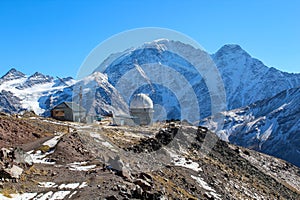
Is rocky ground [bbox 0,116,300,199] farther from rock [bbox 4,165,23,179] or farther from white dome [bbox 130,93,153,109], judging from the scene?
white dome [bbox 130,93,153,109]

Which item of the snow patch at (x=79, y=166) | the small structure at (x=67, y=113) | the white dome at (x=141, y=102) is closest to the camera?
the snow patch at (x=79, y=166)

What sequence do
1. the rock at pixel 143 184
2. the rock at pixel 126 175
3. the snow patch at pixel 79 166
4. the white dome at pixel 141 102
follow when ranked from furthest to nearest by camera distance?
1. the white dome at pixel 141 102
2. the snow patch at pixel 79 166
3. the rock at pixel 126 175
4. the rock at pixel 143 184

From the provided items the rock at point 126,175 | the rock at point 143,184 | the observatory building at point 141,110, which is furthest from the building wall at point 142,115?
the rock at point 143,184

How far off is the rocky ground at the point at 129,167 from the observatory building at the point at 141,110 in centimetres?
1966

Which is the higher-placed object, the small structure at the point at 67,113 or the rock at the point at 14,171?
the rock at the point at 14,171

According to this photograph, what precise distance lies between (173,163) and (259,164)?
113ft

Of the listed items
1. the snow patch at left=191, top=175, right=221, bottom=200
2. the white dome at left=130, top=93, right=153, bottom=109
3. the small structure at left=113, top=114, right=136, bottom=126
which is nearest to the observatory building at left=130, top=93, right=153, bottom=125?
the white dome at left=130, top=93, right=153, bottom=109

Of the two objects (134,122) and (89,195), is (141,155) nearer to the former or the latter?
(89,195)

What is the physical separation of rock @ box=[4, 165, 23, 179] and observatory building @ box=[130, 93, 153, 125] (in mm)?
60999

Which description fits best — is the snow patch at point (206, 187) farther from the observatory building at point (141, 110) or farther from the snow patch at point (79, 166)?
the observatory building at point (141, 110)

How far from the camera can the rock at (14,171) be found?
90.7 ft

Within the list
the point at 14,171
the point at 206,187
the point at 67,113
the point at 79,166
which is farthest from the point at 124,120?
the point at 14,171

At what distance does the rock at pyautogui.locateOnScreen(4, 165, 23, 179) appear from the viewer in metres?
27.6

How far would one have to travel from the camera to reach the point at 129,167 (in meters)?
39.1
